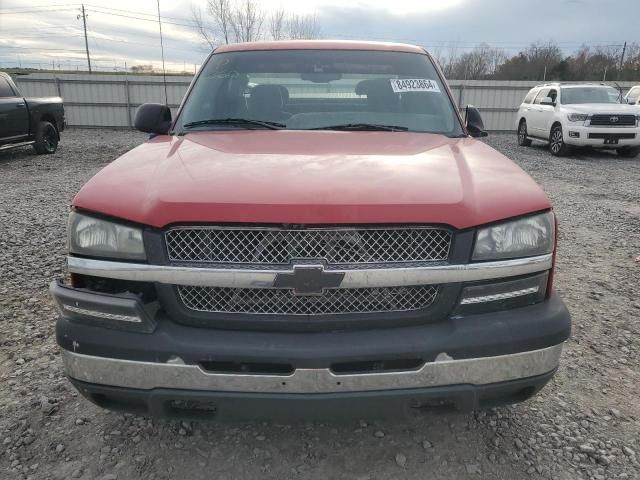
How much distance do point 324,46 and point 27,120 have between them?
33.7 ft

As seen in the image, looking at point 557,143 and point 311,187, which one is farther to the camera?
point 557,143

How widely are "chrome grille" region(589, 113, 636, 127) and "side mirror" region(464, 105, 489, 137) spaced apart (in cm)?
1050

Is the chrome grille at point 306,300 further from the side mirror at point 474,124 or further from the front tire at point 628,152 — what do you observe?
the front tire at point 628,152

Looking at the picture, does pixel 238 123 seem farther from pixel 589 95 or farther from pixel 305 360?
pixel 589 95

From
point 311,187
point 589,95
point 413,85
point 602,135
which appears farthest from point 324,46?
point 589,95

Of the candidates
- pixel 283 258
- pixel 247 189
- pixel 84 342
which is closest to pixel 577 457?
pixel 283 258

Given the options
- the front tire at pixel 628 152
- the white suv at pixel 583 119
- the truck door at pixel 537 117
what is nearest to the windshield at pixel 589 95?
the white suv at pixel 583 119

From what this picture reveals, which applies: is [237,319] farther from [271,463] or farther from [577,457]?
[577,457]

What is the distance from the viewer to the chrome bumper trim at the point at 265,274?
177cm

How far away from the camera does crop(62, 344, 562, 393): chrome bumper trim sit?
177cm

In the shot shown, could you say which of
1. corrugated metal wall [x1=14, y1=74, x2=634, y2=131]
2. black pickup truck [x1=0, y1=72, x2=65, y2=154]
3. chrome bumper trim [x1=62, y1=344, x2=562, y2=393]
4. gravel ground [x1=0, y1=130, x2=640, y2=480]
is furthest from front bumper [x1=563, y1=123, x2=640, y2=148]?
black pickup truck [x1=0, y1=72, x2=65, y2=154]

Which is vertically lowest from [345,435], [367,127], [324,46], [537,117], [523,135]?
[523,135]

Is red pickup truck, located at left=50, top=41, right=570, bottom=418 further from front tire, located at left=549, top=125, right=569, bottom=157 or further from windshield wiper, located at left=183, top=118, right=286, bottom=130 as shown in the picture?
front tire, located at left=549, top=125, right=569, bottom=157

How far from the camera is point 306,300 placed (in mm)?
1829
